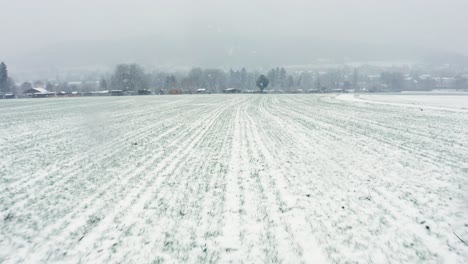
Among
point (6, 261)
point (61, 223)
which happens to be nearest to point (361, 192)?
point (61, 223)

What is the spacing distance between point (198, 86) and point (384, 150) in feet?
552

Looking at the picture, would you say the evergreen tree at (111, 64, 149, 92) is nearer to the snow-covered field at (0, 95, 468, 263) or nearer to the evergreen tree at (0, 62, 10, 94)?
the evergreen tree at (0, 62, 10, 94)

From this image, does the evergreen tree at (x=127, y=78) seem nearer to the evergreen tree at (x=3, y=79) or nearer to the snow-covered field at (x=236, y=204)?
the evergreen tree at (x=3, y=79)

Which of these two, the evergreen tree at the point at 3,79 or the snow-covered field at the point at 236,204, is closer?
the snow-covered field at the point at 236,204

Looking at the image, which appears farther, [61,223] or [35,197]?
[35,197]

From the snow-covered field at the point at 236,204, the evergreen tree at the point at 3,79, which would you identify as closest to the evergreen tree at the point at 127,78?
the evergreen tree at the point at 3,79

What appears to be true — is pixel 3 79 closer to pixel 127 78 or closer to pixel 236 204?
pixel 127 78

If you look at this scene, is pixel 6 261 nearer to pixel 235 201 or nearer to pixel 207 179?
pixel 235 201

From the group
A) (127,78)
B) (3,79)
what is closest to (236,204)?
(127,78)

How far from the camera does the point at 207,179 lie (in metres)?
8.12

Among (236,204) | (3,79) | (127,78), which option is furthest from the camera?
(127,78)

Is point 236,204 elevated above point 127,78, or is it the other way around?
point 127,78

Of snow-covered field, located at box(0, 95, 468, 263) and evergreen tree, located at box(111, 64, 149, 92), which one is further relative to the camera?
→ evergreen tree, located at box(111, 64, 149, 92)

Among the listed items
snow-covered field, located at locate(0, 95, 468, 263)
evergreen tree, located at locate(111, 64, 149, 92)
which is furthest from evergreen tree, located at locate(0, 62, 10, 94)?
snow-covered field, located at locate(0, 95, 468, 263)
